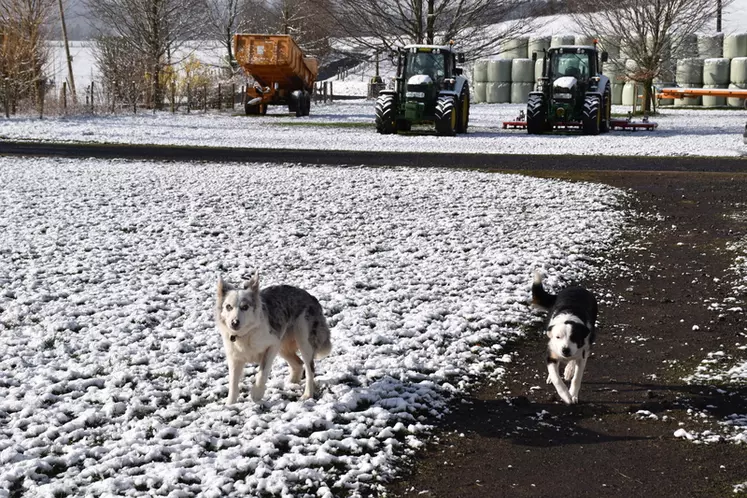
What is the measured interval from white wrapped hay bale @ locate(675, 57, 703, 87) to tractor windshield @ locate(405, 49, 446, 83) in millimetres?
29606

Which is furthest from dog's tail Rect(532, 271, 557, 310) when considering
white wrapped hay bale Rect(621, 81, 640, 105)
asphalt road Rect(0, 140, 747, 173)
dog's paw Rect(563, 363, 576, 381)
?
white wrapped hay bale Rect(621, 81, 640, 105)

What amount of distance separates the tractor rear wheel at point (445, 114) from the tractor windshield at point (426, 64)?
70.1 inches

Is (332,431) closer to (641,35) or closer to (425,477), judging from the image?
(425,477)

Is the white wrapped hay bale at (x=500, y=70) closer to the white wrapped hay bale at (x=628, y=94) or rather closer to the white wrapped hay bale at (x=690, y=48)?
the white wrapped hay bale at (x=628, y=94)

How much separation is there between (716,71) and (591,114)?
94.8 ft

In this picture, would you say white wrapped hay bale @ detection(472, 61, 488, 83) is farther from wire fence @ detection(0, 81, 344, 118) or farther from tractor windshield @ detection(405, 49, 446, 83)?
tractor windshield @ detection(405, 49, 446, 83)

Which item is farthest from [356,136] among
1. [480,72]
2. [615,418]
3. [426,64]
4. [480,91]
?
[480,91]

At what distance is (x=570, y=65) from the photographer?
102ft

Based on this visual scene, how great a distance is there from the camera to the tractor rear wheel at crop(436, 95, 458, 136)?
95.6 ft

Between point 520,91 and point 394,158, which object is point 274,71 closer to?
point 394,158

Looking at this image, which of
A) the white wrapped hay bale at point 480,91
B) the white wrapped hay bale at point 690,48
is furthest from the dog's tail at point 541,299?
the white wrapped hay bale at point 480,91

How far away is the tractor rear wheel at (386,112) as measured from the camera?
30.2m

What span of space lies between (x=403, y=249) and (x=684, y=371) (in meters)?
5.19

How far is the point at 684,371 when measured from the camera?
6.83 m
